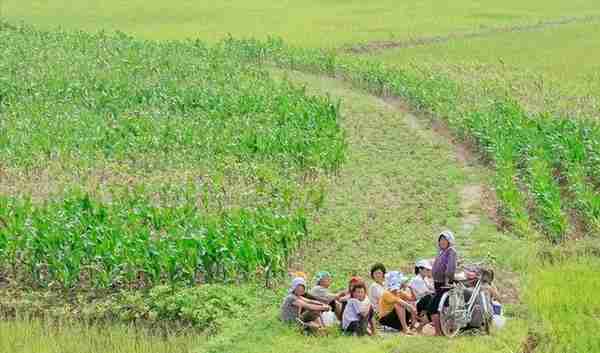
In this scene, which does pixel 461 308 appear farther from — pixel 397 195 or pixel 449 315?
pixel 397 195

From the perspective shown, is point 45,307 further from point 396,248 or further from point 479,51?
point 479,51

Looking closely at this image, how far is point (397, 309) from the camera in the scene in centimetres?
1299

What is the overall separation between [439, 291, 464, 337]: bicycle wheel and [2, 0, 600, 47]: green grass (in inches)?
1041

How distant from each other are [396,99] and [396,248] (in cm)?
1330

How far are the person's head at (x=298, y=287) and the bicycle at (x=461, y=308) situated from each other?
5.57 ft

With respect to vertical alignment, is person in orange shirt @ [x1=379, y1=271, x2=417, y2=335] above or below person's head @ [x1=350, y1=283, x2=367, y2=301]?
below

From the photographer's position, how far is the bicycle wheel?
12742 mm

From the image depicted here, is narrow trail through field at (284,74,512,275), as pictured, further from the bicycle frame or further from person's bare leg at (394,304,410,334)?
the bicycle frame

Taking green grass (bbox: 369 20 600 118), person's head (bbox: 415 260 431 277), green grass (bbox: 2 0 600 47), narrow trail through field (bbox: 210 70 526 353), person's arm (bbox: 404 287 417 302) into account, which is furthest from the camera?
green grass (bbox: 2 0 600 47)

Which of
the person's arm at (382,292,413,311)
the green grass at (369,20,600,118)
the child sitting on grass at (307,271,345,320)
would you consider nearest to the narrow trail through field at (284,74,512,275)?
the child sitting on grass at (307,271,345,320)

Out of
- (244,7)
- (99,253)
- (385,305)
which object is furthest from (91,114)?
(244,7)

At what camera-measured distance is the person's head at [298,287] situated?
1287cm

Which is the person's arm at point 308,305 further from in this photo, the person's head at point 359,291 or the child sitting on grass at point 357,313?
the person's head at point 359,291

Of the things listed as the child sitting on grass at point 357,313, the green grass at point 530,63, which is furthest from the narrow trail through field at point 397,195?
the green grass at point 530,63
